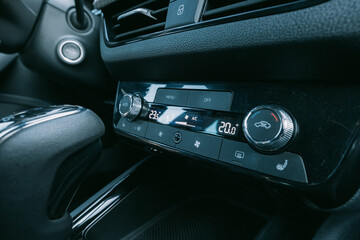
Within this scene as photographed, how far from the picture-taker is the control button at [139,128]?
654 millimetres

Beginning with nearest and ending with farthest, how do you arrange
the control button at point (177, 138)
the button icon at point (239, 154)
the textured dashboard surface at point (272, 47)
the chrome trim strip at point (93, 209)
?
the textured dashboard surface at point (272, 47) < the button icon at point (239, 154) < the control button at point (177, 138) < the chrome trim strip at point (93, 209)

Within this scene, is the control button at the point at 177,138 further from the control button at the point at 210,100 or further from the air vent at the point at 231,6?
the air vent at the point at 231,6

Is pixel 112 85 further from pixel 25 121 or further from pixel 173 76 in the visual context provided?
pixel 25 121

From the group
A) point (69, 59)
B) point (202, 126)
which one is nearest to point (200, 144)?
point (202, 126)

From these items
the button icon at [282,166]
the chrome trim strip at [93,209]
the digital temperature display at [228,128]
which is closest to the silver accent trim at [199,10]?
the digital temperature display at [228,128]

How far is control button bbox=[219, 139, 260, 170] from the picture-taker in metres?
0.43

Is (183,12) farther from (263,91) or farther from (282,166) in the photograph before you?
(282,166)

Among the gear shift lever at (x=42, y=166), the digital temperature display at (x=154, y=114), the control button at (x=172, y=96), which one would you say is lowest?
the gear shift lever at (x=42, y=166)

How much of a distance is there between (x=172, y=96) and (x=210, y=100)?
0.40ft

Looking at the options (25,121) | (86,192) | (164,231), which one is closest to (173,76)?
(25,121)

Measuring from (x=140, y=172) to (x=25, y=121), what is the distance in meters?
0.46

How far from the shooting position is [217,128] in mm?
495

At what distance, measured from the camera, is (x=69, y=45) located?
875 millimetres

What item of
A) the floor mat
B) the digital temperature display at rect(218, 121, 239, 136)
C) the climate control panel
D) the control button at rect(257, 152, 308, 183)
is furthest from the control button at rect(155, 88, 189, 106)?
the floor mat
